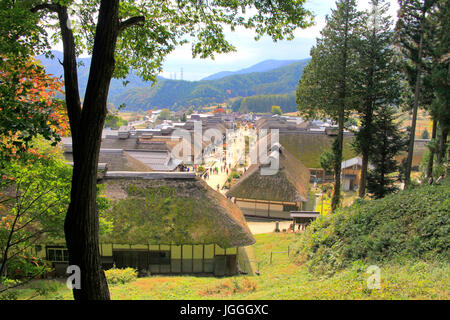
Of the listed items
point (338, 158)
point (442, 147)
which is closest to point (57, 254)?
point (338, 158)

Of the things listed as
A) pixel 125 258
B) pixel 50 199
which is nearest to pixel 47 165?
pixel 50 199

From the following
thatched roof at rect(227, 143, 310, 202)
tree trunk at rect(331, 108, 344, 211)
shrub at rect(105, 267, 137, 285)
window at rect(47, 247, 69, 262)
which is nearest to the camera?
shrub at rect(105, 267, 137, 285)

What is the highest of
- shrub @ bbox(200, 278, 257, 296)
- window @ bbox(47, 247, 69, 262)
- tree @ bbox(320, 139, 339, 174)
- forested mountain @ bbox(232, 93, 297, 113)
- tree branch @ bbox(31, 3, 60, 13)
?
forested mountain @ bbox(232, 93, 297, 113)

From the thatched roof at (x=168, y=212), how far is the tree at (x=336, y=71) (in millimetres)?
9122

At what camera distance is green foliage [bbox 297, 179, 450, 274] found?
8.25 meters

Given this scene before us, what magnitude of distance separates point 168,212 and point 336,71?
43.8ft

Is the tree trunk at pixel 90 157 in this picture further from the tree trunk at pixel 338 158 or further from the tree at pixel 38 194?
the tree trunk at pixel 338 158

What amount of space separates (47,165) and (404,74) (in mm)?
20510

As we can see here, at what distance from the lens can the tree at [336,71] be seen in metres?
18.1

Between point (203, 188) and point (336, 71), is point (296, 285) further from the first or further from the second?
point (336, 71)

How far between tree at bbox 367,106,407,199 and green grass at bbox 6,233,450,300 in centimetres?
971

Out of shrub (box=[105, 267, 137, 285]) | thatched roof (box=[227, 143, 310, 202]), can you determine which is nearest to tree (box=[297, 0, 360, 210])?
thatched roof (box=[227, 143, 310, 202])

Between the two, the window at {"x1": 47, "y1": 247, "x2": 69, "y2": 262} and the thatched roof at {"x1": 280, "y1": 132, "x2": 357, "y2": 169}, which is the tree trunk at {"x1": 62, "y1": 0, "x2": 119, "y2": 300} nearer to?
the window at {"x1": 47, "y1": 247, "x2": 69, "y2": 262}
